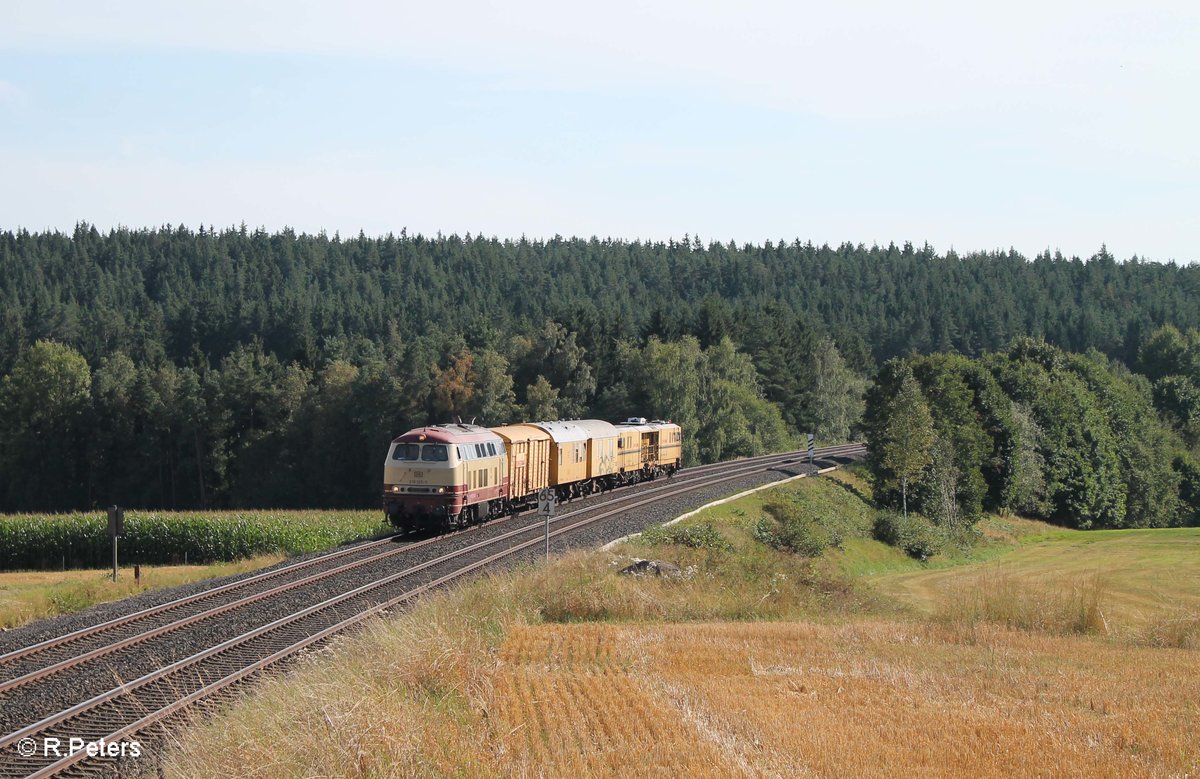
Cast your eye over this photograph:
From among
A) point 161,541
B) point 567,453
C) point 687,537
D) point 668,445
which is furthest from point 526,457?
point 668,445

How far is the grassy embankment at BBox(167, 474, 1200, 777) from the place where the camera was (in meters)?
10.4

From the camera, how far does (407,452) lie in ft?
110

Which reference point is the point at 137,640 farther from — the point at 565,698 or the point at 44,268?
the point at 44,268

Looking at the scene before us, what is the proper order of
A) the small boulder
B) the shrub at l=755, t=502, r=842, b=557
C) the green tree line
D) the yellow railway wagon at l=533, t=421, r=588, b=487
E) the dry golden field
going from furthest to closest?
the green tree line, the yellow railway wagon at l=533, t=421, r=588, b=487, the shrub at l=755, t=502, r=842, b=557, the small boulder, the dry golden field

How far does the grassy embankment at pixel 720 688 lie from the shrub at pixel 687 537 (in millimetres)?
4360

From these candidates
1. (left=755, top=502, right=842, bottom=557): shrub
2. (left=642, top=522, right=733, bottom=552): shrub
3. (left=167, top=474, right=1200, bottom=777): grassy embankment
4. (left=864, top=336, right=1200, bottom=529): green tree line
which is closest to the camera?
(left=167, top=474, right=1200, bottom=777): grassy embankment

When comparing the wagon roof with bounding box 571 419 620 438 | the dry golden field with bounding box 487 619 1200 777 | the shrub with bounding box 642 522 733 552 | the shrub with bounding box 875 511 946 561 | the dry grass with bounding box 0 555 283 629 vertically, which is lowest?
the shrub with bounding box 875 511 946 561

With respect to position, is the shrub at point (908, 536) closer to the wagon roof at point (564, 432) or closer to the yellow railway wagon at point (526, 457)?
the wagon roof at point (564, 432)

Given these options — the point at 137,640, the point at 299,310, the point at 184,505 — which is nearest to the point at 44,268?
the point at 299,310

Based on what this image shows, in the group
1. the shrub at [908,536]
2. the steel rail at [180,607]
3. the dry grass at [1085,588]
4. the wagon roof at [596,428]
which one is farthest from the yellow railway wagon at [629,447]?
the steel rail at [180,607]

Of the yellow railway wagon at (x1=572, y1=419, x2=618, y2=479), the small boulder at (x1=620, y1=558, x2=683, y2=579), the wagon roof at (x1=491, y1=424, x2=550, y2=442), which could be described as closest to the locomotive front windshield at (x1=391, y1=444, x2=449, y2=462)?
the wagon roof at (x1=491, y1=424, x2=550, y2=442)

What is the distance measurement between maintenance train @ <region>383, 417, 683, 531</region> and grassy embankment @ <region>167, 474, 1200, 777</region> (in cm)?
919

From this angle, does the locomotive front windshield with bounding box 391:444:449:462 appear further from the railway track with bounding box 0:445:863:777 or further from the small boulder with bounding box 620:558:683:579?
the small boulder with bounding box 620:558:683:579

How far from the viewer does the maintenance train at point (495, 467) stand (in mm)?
33000
